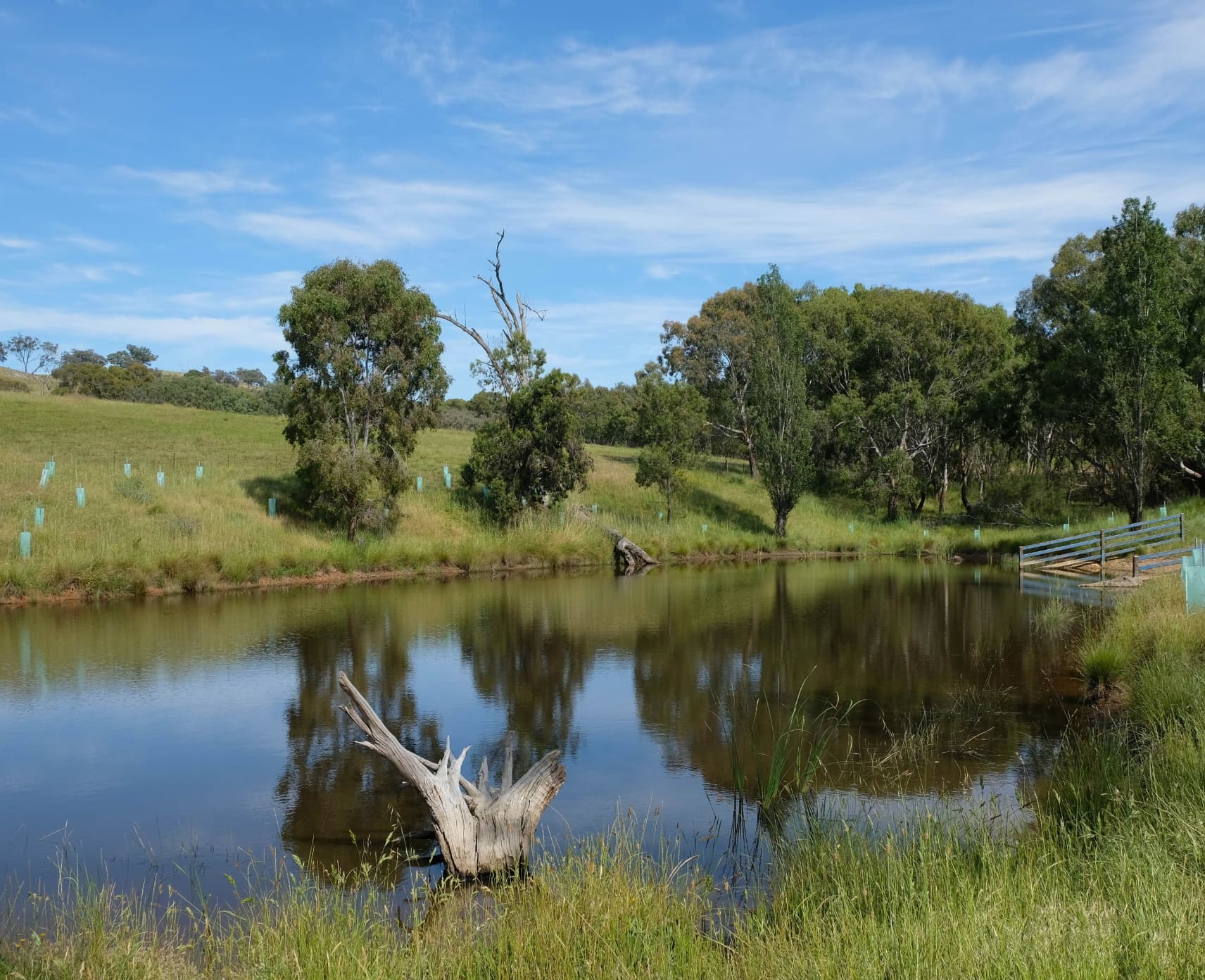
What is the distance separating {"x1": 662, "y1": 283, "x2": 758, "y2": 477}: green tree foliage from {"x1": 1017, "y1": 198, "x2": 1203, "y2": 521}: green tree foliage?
56.3 ft

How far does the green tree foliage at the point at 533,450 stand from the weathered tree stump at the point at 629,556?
2.94 m

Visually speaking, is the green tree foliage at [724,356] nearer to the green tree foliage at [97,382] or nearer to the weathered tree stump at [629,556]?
the weathered tree stump at [629,556]

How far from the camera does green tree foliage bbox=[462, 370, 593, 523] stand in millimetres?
35969

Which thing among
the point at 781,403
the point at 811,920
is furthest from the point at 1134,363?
the point at 811,920

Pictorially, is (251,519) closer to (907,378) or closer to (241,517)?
(241,517)

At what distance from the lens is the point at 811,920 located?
5.33 metres

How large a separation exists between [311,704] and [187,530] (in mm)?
17578

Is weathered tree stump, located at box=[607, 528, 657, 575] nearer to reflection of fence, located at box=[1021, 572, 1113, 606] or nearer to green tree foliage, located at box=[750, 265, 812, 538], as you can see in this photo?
green tree foliage, located at box=[750, 265, 812, 538]

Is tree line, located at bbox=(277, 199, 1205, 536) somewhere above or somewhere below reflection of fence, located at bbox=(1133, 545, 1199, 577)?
above

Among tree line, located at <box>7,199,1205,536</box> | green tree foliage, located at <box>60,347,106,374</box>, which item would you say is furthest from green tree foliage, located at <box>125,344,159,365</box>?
tree line, located at <box>7,199,1205,536</box>

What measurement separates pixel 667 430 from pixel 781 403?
217 inches

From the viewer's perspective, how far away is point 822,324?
52.2 meters

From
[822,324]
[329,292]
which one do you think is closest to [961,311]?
[822,324]

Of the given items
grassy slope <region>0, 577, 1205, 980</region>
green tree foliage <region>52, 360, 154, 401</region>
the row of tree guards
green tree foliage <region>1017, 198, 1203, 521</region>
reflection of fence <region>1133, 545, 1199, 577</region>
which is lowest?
reflection of fence <region>1133, 545, 1199, 577</region>
